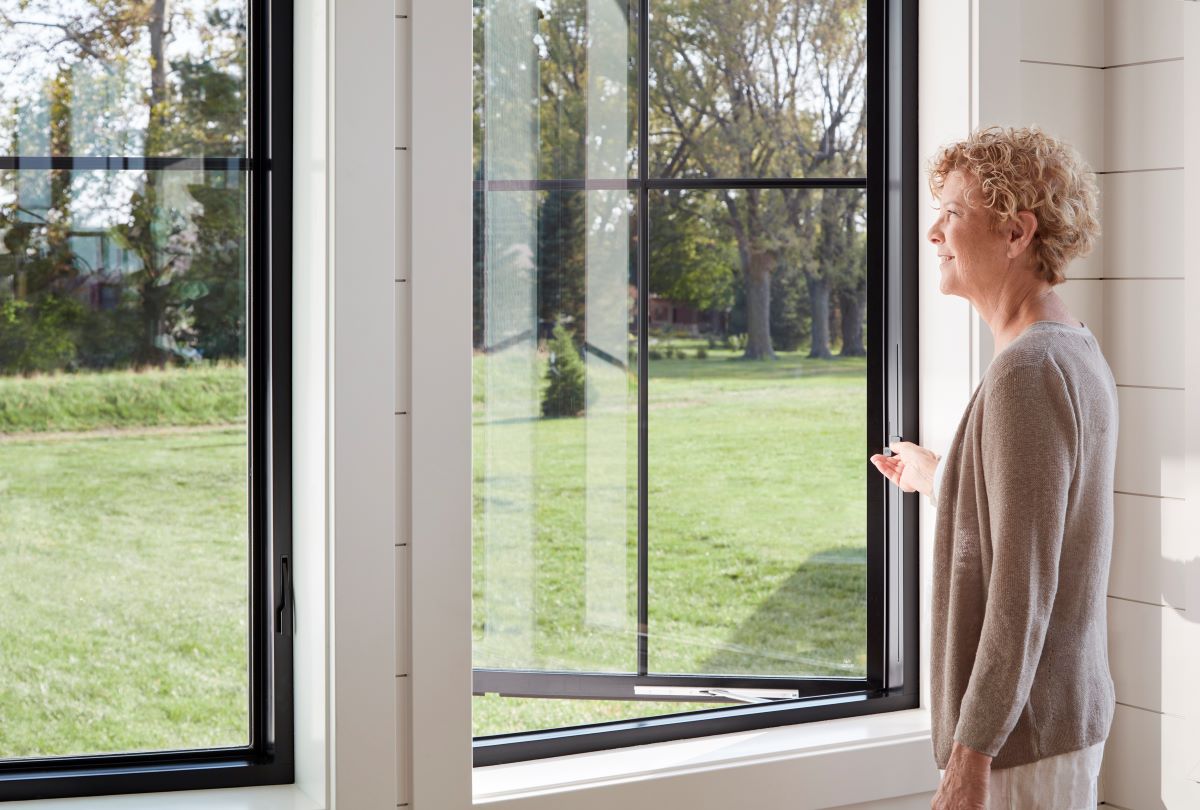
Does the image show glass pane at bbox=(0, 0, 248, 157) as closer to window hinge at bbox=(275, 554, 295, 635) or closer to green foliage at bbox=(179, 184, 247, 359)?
green foliage at bbox=(179, 184, 247, 359)

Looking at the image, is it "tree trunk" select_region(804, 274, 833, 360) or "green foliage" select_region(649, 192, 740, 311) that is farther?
"tree trunk" select_region(804, 274, 833, 360)

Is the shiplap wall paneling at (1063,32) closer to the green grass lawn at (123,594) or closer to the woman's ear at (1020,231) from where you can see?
the woman's ear at (1020,231)

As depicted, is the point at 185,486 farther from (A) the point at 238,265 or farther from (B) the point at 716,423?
(B) the point at 716,423

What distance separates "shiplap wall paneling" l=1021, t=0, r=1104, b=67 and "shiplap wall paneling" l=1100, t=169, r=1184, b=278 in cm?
26

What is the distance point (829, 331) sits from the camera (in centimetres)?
212

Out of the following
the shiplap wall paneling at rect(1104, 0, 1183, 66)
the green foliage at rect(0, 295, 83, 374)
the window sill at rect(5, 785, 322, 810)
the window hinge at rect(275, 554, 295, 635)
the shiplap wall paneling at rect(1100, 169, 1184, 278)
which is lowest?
the window sill at rect(5, 785, 322, 810)

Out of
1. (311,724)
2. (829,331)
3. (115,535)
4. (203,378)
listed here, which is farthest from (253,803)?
(829,331)

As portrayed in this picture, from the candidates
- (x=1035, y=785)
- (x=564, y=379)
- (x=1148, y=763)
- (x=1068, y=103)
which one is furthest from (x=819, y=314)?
(x=1148, y=763)

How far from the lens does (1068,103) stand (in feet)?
6.95

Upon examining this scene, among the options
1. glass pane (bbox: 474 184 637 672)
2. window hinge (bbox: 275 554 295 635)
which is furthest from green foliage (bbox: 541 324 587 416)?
window hinge (bbox: 275 554 295 635)

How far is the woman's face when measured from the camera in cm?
154

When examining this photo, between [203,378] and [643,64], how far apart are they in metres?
0.98

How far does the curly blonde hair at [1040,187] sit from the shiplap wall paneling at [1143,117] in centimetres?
65

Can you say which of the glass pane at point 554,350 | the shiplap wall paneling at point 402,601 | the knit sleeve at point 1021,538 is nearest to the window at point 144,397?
the shiplap wall paneling at point 402,601
